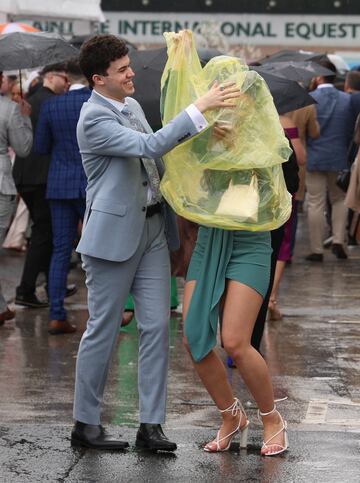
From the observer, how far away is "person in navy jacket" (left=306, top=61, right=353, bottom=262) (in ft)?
49.3

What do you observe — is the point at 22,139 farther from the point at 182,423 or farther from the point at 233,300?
the point at 233,300

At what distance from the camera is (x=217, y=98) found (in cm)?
613

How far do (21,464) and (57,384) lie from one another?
2025mm

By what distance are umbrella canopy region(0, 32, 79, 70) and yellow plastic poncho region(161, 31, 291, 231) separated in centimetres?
388

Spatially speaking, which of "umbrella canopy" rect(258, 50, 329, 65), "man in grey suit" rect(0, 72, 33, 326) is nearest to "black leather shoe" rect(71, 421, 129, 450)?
"man in grey suit" rect(0, 72, 33, 326)

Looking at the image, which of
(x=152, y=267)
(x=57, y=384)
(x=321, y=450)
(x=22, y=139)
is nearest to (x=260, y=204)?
(x=152, y=267)

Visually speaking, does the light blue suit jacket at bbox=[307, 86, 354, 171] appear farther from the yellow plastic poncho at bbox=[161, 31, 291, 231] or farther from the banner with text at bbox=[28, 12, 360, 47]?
the banner with text at bbox=[28, 12, 360, 47]

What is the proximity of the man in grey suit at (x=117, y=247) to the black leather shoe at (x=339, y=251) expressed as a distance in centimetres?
876

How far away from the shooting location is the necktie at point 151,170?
6520 millimetres

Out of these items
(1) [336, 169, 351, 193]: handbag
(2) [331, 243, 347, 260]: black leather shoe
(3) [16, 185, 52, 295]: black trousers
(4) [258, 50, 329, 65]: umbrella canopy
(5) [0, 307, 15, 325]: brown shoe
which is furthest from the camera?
(4) [258, 50, 329, 65]: umbrella canopy

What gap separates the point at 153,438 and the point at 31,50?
4.62 meters

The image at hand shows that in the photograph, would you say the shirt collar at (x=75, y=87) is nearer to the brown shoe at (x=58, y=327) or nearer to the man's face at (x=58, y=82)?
the man's face at (x=58, y=82)

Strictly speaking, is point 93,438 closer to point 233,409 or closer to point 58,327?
point 233,409

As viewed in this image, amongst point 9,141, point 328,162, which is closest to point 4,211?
point 9,141
